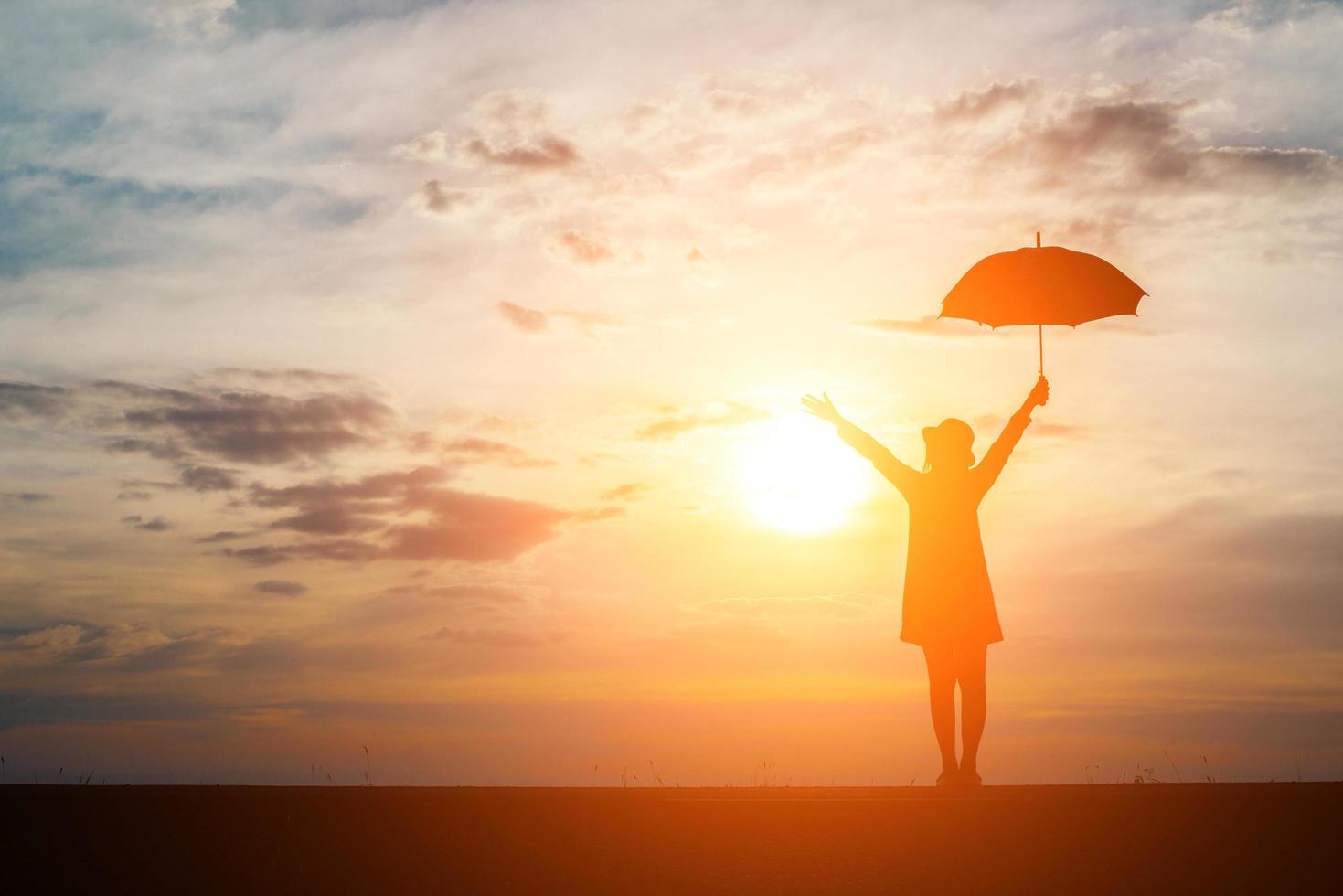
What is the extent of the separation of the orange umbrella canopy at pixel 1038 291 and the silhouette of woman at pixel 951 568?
0.69 m

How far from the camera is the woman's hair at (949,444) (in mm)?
13344

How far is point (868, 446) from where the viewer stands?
1382 cm

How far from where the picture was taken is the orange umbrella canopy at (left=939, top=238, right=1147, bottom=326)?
1363 cm

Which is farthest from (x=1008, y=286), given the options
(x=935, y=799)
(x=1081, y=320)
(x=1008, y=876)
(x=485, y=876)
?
(x=485, y=876)

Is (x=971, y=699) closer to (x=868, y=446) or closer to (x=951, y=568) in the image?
(x=951, y=568)

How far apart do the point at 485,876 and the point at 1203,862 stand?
4451 mm

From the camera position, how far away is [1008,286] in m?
13.7

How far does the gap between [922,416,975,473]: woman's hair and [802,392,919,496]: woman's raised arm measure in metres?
0.24

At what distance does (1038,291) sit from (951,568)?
2839 mm

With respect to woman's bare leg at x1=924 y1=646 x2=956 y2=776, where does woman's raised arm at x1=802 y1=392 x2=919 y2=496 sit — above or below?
above

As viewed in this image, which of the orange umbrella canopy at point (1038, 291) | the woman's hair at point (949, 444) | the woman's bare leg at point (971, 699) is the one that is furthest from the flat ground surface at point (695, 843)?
the orange umbrella canopy at point (1038, 291)

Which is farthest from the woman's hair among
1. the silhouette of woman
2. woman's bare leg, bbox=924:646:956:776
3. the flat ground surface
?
the flat ground surface

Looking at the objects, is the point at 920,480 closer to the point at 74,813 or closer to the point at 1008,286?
the point at 1008,286

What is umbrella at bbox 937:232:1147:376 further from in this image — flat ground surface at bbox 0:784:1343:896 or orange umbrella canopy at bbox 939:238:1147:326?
flat ground surface at bbox 0:784:1343:896
